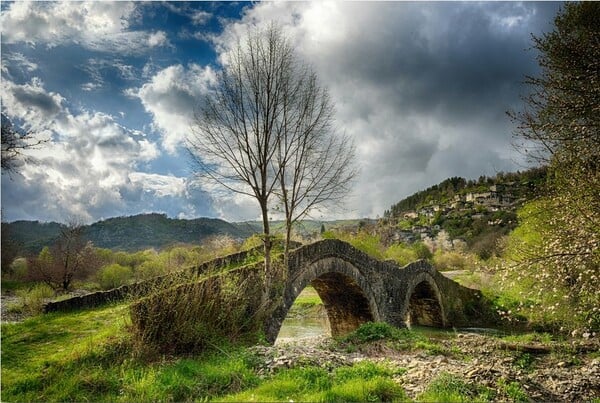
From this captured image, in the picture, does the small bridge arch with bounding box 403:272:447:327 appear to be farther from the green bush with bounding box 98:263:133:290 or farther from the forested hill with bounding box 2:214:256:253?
the forested hill with bounding box 2:214:256:253

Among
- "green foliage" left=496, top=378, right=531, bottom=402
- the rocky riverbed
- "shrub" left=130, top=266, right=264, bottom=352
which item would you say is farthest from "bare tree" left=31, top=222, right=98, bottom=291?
"green foliage" left=496, top=378, right=531, bottom=402

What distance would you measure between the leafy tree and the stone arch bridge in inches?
305

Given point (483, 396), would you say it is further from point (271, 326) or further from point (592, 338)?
point (592, 338)

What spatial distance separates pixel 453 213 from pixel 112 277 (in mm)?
96751

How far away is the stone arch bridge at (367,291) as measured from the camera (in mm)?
15516

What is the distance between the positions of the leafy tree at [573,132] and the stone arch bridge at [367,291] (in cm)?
774

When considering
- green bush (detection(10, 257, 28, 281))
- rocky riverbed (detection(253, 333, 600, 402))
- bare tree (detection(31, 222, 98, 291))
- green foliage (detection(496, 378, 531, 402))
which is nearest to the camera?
green foliage (detection(496, 378, 531, 402))

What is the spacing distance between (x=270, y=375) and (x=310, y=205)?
7.36 meters

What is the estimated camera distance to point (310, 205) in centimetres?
1458

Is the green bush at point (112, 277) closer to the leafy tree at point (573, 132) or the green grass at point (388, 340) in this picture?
the green grass at point (388, 340)

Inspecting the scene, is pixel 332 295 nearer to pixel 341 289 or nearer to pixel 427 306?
pixel 341 289

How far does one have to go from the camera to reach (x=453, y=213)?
363ft

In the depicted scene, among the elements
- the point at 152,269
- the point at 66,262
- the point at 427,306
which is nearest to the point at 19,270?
the point at 66,262

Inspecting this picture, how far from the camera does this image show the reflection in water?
76.6ft
